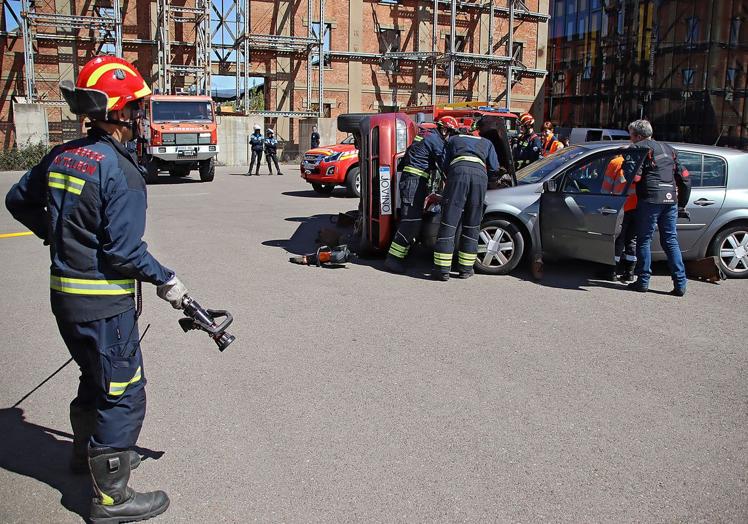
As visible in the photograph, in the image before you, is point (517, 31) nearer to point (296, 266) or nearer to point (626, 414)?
point (296, 266)

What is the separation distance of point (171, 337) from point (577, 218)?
4627 millimetres

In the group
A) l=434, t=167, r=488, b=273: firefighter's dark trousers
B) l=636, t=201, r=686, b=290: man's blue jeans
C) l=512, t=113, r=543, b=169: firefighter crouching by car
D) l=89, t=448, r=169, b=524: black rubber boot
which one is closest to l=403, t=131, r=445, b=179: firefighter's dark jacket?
l=434, t=167, r=488, b=273: firefighter's dark trousers

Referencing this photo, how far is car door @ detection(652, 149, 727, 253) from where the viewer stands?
824 centimetres

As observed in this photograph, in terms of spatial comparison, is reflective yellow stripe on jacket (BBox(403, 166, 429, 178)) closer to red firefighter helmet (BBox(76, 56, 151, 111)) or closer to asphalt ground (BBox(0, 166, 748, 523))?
asphalt ground (BBox(0, 166, 748, 523))

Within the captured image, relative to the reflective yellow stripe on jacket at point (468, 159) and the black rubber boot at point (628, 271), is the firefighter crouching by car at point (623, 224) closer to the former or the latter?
the black rubber boot at point (628, 271)

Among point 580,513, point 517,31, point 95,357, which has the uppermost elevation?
point 517,31

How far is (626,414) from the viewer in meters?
4.45

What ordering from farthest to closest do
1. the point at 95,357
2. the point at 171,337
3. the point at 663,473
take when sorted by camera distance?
the point at 171,337
the point at 663,473
the point at 95,357

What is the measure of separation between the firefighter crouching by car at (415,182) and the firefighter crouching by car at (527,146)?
20.2 feet

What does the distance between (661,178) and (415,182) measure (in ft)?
9.02

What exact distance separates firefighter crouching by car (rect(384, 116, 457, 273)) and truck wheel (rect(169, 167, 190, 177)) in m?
15.8

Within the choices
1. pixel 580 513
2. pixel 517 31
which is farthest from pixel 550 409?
pixel 517 31

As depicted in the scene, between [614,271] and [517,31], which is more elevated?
[517,31]

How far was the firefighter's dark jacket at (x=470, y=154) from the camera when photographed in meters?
8.14
